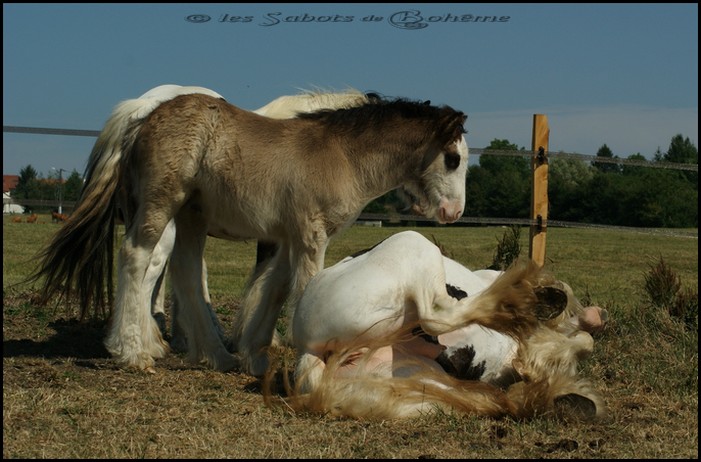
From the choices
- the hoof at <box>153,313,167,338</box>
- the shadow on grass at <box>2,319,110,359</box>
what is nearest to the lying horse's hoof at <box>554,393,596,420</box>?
the shadow on grass at <box>2,319,110,359</box>

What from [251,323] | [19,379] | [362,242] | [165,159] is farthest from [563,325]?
[362,242]

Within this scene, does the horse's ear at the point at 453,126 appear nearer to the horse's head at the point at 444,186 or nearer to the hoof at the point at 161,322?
the horse's head at the point at 444,186

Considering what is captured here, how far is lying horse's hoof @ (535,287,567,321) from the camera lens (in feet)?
15.0

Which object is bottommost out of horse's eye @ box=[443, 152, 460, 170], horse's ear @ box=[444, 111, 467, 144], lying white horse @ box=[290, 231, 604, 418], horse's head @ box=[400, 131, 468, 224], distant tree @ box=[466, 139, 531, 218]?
lying white horse @ box=[290, 231, 604, 418]

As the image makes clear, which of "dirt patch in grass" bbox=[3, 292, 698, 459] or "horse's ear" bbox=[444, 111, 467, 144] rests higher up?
"horse's ear" bbox=[444, 111, 467, 144]

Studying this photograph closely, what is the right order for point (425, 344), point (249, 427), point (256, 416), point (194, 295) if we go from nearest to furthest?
point (249, 427) → point (256, 416) → point (425, 344) → point (194, 295)

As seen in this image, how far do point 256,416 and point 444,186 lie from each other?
227cm

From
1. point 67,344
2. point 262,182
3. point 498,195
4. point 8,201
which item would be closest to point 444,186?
point 262,182

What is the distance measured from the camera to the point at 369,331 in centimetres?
450

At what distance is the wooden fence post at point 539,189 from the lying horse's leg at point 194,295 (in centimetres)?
360

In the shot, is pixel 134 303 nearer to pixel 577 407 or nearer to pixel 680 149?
pixel 577 407

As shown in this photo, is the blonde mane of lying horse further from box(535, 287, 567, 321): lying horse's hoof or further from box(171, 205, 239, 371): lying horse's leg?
box(171, 205, 239, 371): lying horse's leg

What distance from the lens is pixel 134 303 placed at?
5867 millimetres

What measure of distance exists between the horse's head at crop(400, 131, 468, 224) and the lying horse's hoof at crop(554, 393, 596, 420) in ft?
6.66
